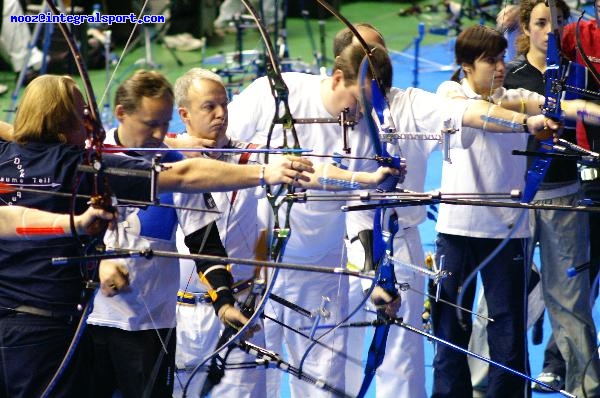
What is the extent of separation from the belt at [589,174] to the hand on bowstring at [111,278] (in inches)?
78.4

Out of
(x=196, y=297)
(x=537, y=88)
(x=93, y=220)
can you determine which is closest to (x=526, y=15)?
(x=537, y=88)

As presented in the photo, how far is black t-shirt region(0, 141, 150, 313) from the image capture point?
8.52 feet

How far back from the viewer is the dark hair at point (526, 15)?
3.84 metres

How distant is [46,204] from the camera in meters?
2.62

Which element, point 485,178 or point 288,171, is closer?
point 288,171

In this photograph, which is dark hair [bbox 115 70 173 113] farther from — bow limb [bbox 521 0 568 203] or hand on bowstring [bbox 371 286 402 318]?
bow limb [bbox 521 0 568 203]

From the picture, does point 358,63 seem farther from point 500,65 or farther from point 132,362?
point 132,362

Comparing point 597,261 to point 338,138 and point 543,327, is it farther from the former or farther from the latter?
point 338,138

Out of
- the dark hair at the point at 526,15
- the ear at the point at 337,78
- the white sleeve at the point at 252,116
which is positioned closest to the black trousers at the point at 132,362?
the white sleeve at the point at 252,116

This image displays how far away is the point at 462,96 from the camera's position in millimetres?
3471

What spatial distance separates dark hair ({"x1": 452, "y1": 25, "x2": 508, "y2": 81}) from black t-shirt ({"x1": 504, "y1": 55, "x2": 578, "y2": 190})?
26 centimetres

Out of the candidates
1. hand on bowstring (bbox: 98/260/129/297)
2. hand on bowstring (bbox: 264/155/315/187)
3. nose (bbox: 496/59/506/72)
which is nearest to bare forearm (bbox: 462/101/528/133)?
nose (bbox: 496/59/506/72)

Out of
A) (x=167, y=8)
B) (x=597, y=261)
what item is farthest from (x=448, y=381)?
(x=167, y=8)

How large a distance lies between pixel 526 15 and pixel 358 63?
950 mm
